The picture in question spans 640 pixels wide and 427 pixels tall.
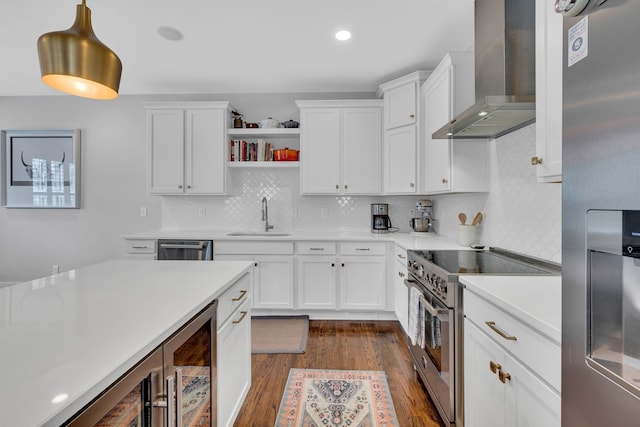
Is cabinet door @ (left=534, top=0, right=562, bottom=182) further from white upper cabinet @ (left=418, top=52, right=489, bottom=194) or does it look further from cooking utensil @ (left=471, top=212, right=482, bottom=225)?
cooking utensil @ (left=471, top=212, right=482, bottom=225)

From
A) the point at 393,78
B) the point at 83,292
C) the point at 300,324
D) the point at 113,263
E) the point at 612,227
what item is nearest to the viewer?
the point at 612,227

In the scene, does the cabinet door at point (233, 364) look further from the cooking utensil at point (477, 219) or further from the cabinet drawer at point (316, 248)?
the cooking utensil at point (477, 219)

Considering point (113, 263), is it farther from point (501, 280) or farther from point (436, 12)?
point (436, 12)

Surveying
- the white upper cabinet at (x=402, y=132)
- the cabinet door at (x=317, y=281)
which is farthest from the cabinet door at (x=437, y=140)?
the cabinet door at (x=317, y=281)

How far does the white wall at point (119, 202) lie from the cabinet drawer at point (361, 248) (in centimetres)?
67

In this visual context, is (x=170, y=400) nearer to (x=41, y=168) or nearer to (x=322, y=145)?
(x=322, y=145)

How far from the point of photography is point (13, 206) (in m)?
4.18

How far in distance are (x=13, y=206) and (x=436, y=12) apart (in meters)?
5.34

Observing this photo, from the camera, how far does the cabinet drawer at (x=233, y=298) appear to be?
141 centimetres

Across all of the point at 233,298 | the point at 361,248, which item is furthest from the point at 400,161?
the point at 233,298

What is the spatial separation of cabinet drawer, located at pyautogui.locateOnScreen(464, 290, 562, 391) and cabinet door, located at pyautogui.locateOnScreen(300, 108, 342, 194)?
2.39m

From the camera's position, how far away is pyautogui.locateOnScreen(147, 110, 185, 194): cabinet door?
12.2ft

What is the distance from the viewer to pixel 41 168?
13.7ft

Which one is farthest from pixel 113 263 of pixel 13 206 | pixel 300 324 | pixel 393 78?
pixel 13 206
